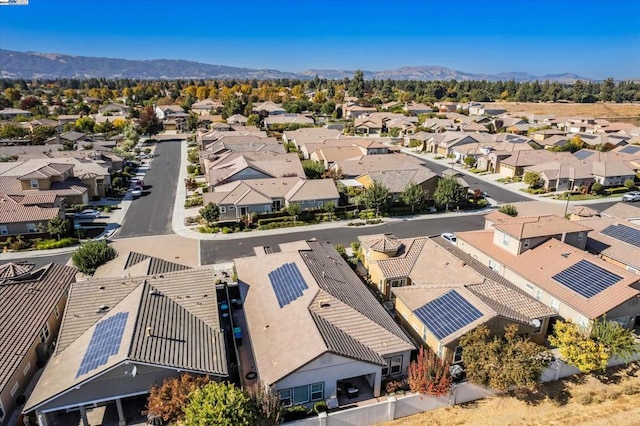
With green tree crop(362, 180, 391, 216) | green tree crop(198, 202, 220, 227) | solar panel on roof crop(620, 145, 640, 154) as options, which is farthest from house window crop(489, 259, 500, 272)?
solar panel on roof crop(620, 145, 640, 154)

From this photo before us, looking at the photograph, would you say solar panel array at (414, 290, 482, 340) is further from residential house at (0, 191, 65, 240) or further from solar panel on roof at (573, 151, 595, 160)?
solar panel on roof at (573, 151, 595, 160)

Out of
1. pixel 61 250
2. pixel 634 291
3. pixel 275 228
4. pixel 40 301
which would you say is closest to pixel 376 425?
pixel 634 291

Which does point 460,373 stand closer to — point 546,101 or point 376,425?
point 376,425

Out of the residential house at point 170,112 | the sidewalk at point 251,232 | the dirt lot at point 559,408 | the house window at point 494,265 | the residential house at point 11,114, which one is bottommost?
the dirt lot at point 559,408

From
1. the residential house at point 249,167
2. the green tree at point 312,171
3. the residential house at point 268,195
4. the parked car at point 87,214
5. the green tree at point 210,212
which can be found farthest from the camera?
the green tree at point 312,171

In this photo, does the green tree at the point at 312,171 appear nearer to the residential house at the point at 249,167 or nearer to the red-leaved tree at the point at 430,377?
the residential house at the point at 249,167

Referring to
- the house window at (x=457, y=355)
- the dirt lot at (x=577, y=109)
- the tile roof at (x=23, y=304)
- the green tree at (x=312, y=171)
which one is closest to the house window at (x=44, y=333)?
the tile roof at (x=23, y=304)
